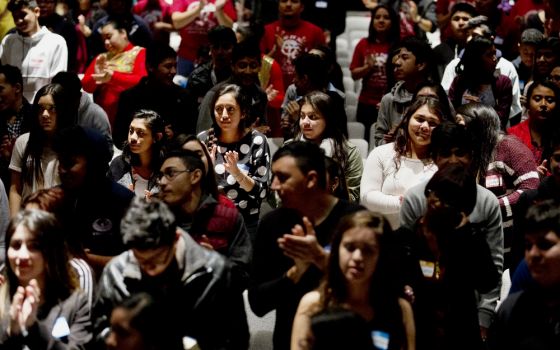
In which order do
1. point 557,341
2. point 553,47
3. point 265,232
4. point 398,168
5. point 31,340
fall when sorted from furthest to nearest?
point 553,47 < point 398,168 < point 265,232 < point 31,340 < point 557,341

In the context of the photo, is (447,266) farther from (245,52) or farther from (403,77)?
(245,52)

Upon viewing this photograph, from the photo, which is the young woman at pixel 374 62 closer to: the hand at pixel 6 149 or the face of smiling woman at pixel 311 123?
the face of smiling woman at pixel 311 123

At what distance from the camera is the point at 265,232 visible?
13.0 feet

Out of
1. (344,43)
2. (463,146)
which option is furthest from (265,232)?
(344,43)

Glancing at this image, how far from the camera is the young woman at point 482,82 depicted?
680 centimetres

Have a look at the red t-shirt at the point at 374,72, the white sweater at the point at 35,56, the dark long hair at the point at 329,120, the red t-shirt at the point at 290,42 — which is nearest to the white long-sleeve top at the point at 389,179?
the dark long hair at the point at 329,120

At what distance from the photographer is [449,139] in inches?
188

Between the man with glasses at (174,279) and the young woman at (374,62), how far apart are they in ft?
14.1

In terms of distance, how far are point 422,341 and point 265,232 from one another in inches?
28.0

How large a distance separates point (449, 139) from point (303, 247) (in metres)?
1.34

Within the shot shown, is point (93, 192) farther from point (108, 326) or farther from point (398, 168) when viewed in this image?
point (398, 168)

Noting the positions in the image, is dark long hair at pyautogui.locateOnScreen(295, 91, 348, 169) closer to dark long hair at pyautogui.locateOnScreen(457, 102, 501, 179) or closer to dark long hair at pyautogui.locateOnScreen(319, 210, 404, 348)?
dark long hair at pyautogui.locateOnScreen(457, 102, 501, 179)

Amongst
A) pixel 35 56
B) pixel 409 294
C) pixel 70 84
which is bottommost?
pixel 35 56

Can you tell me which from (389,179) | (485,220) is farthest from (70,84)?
(485,220)
